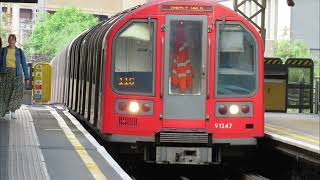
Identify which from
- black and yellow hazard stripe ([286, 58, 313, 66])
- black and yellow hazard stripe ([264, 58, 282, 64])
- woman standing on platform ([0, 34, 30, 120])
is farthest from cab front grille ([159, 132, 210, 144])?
black and yellow hazard stripe ([286, 58, 313, 66])

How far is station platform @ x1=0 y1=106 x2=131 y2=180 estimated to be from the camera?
643 cm

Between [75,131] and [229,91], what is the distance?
2.47 m


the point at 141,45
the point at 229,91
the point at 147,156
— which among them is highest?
the point at 141,45

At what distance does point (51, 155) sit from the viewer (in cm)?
758

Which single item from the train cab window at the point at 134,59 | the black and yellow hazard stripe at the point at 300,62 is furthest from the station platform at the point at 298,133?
the black and yellow hazard stripe at the point at 300,62

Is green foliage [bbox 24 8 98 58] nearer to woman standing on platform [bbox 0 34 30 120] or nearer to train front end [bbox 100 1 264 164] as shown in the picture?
woman standing on platform [bbox 0 34 30 120]

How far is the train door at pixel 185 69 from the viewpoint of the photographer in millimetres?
9195

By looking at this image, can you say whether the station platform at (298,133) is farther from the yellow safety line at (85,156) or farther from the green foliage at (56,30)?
the green foliage at (56,30)

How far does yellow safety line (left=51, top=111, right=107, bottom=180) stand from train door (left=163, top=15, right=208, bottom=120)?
1.35 metres

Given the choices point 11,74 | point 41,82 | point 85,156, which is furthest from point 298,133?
point 41,82

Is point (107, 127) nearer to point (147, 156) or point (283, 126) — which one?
point (147, 156)

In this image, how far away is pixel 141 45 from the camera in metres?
9.44

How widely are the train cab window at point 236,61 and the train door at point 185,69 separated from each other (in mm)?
288

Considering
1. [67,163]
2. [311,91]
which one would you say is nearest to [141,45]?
[67,163]
